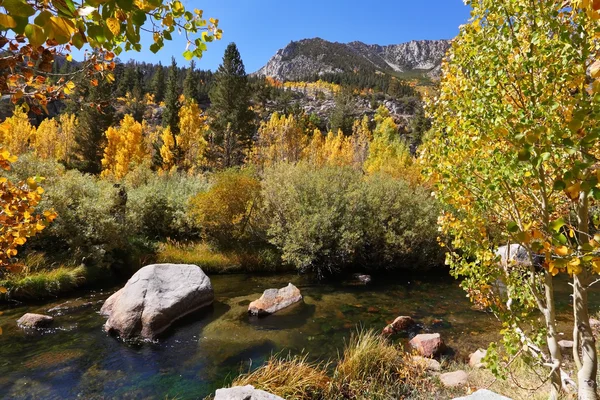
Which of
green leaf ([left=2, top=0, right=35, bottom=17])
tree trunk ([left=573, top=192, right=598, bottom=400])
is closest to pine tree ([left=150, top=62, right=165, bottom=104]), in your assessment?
tree trunk ([left=573, top=192, right=598, bottom=400])

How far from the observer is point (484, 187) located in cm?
407

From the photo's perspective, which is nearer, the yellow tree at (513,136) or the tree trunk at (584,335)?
the yellow tree at (513,136)

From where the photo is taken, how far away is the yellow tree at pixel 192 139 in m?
38.4

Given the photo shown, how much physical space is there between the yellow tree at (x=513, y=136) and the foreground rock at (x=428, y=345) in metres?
4.97

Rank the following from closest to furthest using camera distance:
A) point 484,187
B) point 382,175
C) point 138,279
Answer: point 484,187 → point 138,279 → point 382,175

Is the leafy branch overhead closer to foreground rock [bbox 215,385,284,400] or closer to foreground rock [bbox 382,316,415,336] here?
foreground rock [bbox 215,385,284,400]

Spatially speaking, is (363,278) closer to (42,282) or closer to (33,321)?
(33,321)

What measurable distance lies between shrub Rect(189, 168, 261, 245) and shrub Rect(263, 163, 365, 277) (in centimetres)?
98

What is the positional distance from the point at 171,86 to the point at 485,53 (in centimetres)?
4626

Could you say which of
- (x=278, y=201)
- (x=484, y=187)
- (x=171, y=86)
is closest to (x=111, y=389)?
(x=484, y=187)

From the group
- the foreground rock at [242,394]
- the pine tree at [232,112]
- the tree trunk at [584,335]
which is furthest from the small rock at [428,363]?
the pine tree at [232,112]

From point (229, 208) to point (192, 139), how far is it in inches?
867

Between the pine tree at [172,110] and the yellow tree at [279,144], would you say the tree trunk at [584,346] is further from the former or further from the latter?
the pine tree at [172,110]

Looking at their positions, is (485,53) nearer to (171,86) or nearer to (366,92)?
(171,86)
